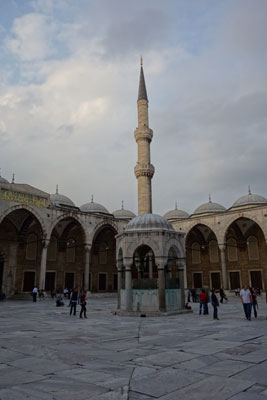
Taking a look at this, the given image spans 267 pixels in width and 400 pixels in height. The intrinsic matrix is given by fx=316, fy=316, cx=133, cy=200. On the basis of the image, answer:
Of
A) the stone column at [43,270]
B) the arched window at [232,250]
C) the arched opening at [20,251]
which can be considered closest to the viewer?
the stone column at [43,270]

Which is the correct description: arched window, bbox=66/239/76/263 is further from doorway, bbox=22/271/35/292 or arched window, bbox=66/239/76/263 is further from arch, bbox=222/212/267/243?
arch, bbox=222/212/267/243

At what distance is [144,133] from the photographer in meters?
26.6

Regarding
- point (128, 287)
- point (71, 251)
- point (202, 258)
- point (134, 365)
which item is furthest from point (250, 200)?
point (134, 365)

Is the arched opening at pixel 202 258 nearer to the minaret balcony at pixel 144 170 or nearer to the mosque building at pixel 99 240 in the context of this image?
the mosque building at pixel 99 240

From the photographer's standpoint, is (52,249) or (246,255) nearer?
(52,249)

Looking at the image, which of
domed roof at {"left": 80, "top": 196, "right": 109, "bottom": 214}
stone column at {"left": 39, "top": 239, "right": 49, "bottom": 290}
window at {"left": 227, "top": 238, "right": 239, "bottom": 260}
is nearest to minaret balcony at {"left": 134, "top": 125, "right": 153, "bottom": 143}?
domed roof at {"left": 80, "top": 196, "right": 109, "bottom": 214}

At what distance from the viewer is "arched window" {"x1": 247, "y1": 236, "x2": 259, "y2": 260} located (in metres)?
27.1

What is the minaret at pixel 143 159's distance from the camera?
25609 mm

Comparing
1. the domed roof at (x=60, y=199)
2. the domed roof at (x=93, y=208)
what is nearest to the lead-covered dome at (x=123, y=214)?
the domed roof at (x=93, y=208)

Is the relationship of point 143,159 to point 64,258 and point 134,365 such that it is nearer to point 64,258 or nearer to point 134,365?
point 64,258

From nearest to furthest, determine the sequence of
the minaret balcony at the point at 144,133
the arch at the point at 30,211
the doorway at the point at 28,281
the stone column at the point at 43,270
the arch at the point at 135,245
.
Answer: the arch at the point at 135,245 → the arch at the point at 30,211 → the stone column at the point at 43,270 → the doorway at the point at 28,281 → the minaret balcony at the point at 144,133

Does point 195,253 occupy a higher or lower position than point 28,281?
higher

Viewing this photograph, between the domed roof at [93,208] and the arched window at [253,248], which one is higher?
the domed roof at [93,208]

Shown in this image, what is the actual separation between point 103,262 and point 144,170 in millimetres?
10232
